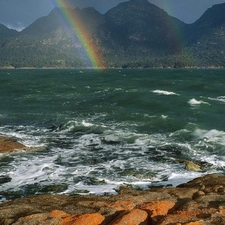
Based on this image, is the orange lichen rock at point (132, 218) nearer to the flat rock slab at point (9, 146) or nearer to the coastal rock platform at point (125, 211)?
the coastal rock platform at point (125, 211)

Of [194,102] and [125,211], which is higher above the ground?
[125,211]

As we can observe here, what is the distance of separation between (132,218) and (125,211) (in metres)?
0.54

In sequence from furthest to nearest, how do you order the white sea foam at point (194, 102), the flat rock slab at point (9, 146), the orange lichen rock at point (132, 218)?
Result: the white sea foam at point (194, 102)
the flat rock slab at point (9, 146)
the orange lichen rock at point (132, 218)

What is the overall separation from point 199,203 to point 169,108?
3240 centimetres

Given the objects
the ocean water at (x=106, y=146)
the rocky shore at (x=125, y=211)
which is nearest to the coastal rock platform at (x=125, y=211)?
the rocky shore at (x=125, y=211)

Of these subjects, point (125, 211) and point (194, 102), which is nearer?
point (125, 211)

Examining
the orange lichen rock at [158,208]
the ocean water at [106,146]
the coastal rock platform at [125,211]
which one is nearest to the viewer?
the coastal rock platform at [125,211]

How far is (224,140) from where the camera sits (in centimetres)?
2536

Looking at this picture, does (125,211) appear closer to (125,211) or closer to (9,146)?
(125,211)

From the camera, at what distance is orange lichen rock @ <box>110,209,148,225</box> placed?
7379mm

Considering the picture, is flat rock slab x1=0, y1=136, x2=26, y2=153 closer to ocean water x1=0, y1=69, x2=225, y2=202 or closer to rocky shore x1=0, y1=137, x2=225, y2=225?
ocean water x1=0, y1=69, x2=225, y2=202

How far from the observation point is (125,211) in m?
8.05

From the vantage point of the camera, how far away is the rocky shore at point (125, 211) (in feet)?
24.7

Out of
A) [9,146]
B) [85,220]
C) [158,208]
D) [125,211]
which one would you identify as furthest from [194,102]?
[85,220]
